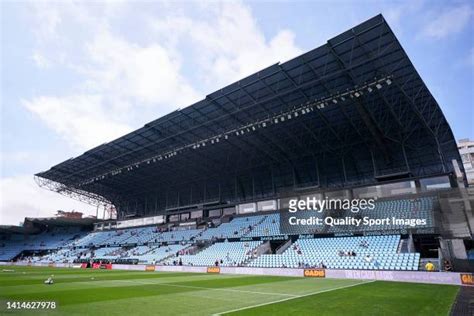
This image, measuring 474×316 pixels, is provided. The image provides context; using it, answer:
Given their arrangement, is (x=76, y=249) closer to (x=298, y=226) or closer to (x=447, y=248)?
(x=298, y=226)

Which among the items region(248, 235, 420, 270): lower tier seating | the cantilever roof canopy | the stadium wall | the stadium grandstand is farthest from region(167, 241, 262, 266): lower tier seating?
the cantilever roof canopy

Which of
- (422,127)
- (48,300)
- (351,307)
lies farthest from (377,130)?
(48,300)

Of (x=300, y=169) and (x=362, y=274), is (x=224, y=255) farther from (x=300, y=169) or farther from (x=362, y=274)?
(x=362, y=274)

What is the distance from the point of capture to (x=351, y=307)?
1176 centimetres

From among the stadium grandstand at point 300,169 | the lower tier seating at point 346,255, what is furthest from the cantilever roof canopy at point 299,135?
the lower tier seating at point 346,255

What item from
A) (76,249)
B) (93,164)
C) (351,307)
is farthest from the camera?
(76,249)

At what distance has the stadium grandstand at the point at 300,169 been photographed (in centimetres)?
2803

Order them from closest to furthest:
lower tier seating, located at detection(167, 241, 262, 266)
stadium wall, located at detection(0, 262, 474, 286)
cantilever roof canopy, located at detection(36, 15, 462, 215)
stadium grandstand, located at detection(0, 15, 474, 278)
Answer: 1. stadium wall, located at detection(0, 262, 474, 286)
2. cantilever roof canopy, located at detection(36, 15, 462, 215)
3. stadium grandstand, located at detection(0, 15, 474, 278)
4. lower tier seating, located at detection(167, 241, 262, 266)

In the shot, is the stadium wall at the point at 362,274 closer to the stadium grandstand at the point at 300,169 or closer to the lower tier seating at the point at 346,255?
the stadium grandstand at the point at 300,169

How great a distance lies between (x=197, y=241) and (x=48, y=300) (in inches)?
1413

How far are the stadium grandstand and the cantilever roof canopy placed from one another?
0.16m

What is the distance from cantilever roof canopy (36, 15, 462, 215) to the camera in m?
27.5

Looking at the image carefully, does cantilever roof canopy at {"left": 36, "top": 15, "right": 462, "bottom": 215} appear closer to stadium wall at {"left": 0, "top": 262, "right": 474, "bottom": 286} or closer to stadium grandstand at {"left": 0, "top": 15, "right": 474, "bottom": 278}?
stadium grandstand at {"left": 0, "top": 15, "right": 474, "bottom": 278}

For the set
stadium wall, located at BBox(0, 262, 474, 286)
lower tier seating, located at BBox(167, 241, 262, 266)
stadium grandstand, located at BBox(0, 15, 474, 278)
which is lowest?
stadium wall, located at BBox(0, 262, 474, 286)
